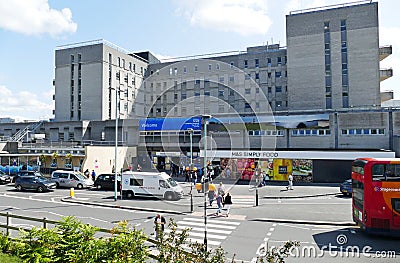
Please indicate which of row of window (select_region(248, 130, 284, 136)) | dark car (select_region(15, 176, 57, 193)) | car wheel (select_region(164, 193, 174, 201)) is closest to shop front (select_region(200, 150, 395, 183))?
row of window (select_region(248, 130, 284, 136))

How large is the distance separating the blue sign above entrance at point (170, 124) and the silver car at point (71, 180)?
14.4 meters

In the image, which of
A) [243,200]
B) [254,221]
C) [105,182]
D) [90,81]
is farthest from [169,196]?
[90,81]

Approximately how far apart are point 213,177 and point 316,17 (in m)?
35.7

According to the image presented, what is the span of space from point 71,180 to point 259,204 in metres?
19.5

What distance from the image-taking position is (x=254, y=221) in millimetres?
18000

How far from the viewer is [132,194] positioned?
2562 centimetres

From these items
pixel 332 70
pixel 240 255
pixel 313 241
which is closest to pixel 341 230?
pixel 313 241

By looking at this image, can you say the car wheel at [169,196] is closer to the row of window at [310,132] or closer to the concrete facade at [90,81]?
the row of window at [310,132]

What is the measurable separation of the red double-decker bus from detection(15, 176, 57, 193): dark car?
26672 mm

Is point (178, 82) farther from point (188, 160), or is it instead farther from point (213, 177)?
point (213, 177)

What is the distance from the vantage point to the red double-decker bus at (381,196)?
534 inches

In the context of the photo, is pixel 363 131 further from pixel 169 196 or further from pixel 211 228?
pixel 211 228

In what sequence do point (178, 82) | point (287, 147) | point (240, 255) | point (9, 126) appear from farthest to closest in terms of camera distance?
point (178, 82), point (9, 126), point (287, 147), point (240, 255)

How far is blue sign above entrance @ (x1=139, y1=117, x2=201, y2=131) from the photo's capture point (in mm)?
41734
